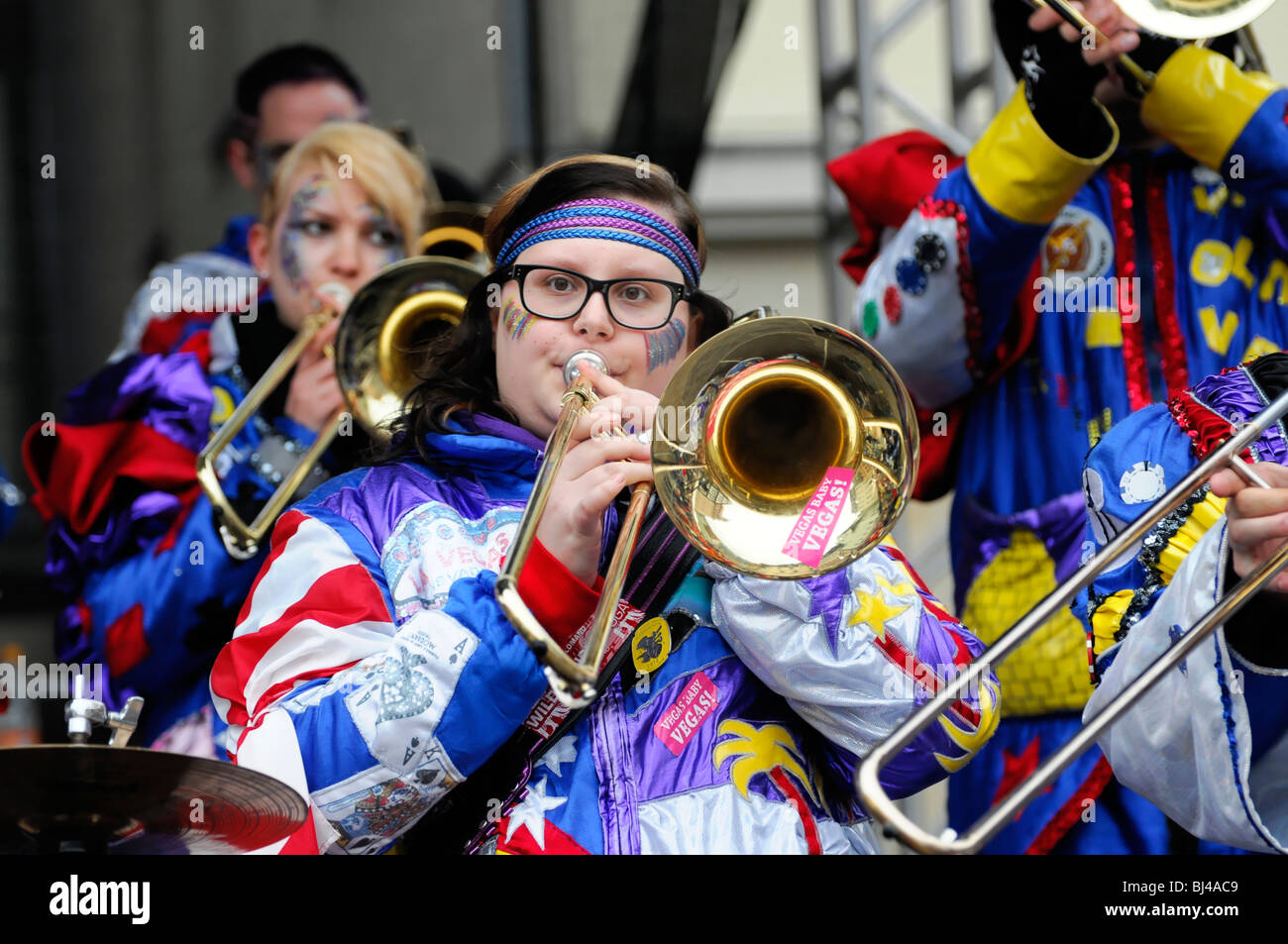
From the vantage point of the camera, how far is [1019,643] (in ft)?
6.73

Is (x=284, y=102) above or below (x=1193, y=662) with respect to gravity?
above

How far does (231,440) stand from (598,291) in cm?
120

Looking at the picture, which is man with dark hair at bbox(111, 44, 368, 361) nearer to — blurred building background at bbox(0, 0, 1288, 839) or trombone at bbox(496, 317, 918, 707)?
blurred building background at bbox(0, 0, 1288, 839)

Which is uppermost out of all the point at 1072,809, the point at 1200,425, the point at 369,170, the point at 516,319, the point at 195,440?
the point at 369,170

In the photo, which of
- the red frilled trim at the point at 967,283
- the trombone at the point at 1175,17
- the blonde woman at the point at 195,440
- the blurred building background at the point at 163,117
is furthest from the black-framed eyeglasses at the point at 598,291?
the blurred building background at the point at 163,117

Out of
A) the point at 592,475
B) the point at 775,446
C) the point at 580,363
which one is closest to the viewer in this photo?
the point at 592,475

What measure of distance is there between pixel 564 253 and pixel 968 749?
3.03ft

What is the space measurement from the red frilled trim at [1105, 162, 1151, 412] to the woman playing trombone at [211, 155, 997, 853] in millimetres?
771

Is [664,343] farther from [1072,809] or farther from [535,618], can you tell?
[1072,809]

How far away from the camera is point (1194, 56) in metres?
2.99

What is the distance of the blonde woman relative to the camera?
3273mm

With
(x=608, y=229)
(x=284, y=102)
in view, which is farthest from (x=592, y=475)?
(x=284, y=102)

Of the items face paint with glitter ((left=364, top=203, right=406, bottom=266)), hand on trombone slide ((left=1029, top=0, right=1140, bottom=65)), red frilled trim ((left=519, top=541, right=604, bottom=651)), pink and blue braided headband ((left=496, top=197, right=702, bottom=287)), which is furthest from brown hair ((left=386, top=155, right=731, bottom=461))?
face paint with glitter ((left=364, top=203, right=406, bottom=266))
